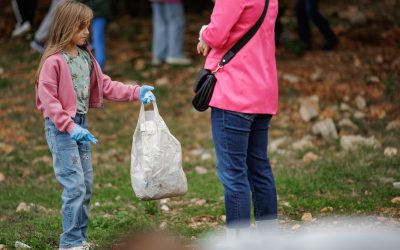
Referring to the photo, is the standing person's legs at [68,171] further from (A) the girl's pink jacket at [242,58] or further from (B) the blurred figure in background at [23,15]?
(B) the blurred figure in background at [23,15]

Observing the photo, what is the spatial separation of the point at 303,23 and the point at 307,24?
3.0 inches

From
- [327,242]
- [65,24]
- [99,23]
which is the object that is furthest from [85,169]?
[99,23]

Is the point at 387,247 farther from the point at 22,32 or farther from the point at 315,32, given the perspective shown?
the point at 22,32

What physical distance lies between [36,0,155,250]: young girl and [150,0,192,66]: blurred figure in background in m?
6.55

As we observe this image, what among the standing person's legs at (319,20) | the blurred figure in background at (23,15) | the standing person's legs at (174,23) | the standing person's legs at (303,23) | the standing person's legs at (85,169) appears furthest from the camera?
the blurred figure in background at (23,15)

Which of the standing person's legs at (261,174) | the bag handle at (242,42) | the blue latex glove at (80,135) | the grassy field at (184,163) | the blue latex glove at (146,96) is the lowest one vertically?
the grassy field at (184,163)

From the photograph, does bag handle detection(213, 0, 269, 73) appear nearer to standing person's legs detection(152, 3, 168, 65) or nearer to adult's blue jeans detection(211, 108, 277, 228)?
adult's blue jeans detection(211, 108, 277, 228)

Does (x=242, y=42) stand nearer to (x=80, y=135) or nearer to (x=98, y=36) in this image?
(x=80, y=135)

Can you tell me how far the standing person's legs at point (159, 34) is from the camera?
38.4 ft

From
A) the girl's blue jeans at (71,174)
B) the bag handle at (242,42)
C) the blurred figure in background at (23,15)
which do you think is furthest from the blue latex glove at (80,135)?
the blurred figure in background at (23,15)

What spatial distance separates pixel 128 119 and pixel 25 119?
1.28 m

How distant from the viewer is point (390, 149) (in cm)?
801

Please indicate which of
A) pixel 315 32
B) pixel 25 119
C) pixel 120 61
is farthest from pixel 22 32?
pixel 315 32

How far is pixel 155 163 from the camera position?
4.92 meters
